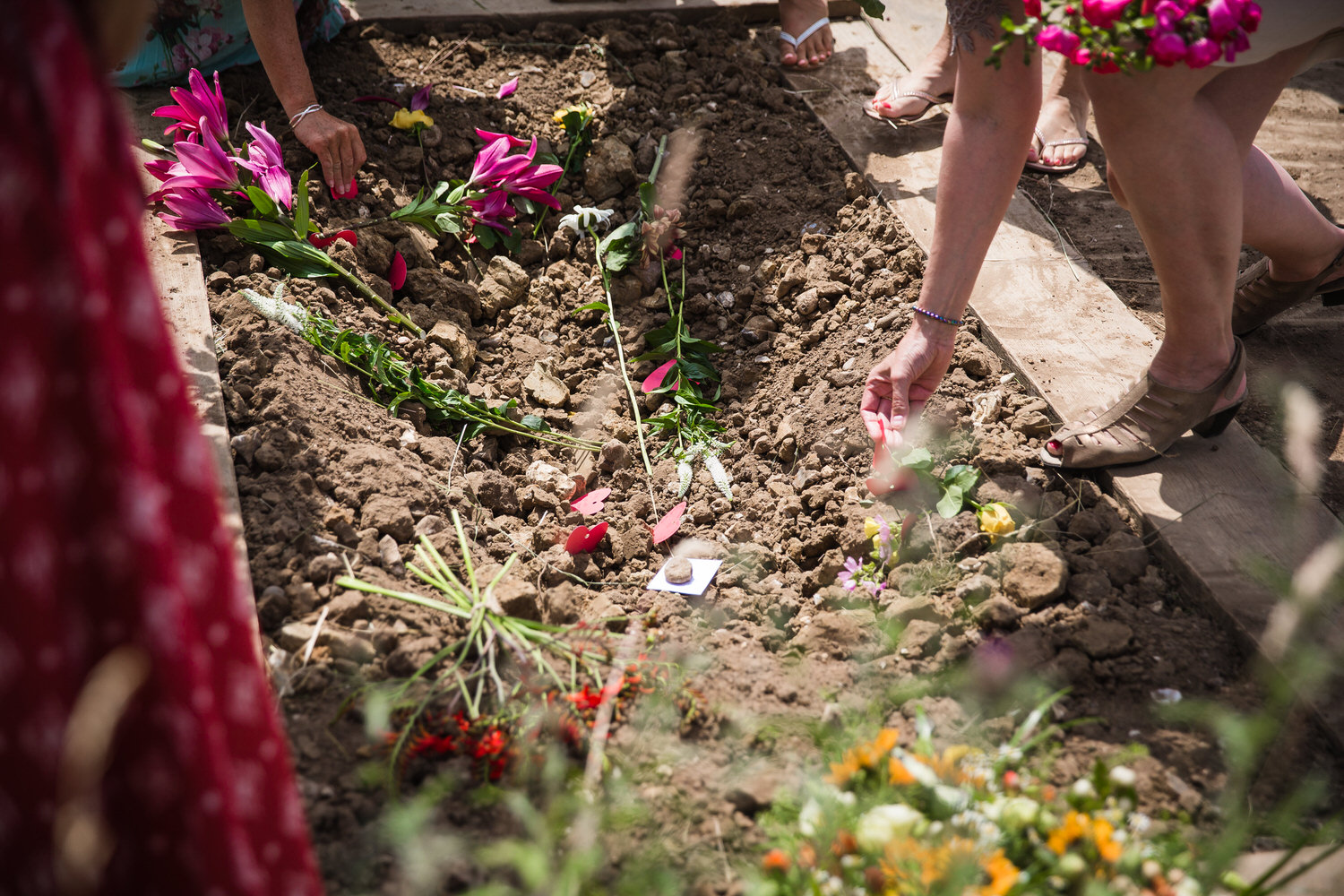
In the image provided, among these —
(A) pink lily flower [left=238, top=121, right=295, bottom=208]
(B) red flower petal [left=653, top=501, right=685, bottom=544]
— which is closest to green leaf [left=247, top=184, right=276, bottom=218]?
(A) pink lily flower [left=238, top=121, right=295, bottom=208]

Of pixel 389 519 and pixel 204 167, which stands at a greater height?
pixel 204 167

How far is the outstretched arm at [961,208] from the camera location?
166 cm

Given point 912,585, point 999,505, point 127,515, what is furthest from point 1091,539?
point 127,515

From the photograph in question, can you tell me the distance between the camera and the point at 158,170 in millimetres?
2213

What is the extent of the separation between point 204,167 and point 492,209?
0.76 metres

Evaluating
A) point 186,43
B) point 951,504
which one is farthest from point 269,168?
point 951,504

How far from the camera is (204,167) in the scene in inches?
86.7

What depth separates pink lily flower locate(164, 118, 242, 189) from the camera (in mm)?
2176

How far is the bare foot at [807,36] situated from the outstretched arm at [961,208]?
63.6 inches

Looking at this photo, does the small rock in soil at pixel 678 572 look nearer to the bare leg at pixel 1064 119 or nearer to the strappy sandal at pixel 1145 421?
the strappy sandal at pixel 1145 421

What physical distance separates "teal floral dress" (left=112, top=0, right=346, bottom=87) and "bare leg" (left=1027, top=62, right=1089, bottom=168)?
2.58m

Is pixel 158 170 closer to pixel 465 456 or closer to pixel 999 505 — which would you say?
pixel 465 456

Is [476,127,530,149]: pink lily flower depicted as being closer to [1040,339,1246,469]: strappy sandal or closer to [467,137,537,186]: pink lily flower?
[467,137,537,186]: pink lily flower

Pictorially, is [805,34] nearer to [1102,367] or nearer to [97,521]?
[1102,367]
